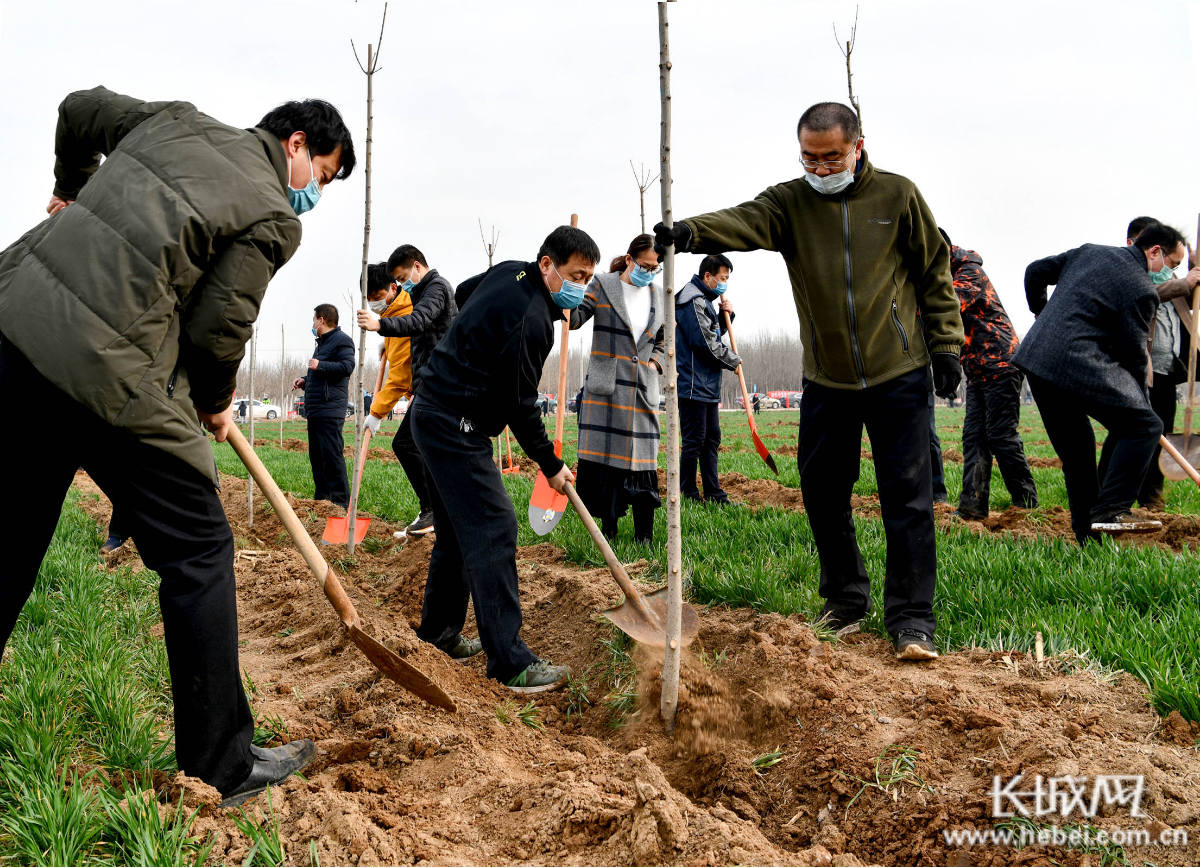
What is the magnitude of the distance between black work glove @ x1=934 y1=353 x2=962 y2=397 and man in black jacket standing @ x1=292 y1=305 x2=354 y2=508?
6.34 meters

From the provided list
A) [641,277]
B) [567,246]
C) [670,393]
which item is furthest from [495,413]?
[641,277]

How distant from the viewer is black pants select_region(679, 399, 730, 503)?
6.97 metres

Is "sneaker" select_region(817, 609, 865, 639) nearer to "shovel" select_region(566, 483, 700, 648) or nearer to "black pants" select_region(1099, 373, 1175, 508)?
"shovel" select_region(566, 483, 700, 648)

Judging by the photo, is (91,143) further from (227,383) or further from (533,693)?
(533,693)

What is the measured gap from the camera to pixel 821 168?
324cm

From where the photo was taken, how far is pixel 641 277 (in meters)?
5.25

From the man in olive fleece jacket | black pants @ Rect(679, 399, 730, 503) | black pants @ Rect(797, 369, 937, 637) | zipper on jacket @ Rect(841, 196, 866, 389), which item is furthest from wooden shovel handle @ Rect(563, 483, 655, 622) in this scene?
black pants @ Rect(679, 399, 730, 503)

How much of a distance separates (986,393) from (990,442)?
0.40m

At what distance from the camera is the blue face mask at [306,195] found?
2.48 m

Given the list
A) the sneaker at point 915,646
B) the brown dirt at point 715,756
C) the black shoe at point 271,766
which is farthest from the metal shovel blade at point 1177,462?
the black shoe at point 271,766

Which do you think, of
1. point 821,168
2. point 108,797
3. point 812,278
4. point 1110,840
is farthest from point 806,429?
point 108,797

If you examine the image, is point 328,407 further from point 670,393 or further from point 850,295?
point 670,393

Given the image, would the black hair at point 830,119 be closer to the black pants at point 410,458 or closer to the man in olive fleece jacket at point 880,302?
the man in olive fleece jacket at point 880,302

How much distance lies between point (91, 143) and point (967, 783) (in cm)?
325
